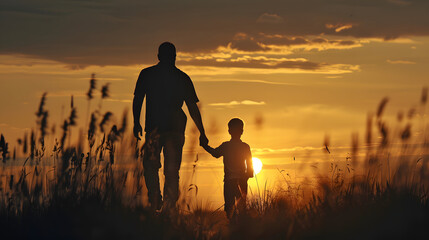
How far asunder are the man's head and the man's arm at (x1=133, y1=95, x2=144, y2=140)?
55cm

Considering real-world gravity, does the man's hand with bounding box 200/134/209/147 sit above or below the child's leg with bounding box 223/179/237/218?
above

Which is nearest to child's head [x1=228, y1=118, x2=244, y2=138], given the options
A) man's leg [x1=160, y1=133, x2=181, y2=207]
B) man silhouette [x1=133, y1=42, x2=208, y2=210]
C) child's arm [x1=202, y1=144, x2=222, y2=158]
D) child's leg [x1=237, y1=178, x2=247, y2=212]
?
child's arm [x1=202, y1=144, x2=222, y2=158]

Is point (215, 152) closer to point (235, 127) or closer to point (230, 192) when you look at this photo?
point (235, 127)

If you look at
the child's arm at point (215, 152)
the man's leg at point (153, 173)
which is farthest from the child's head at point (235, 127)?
the man's leg at point (153, 173)

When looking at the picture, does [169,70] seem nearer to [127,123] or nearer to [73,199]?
[127,123]

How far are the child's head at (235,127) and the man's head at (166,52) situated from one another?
47.4 inches

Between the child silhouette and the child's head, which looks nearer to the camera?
the child silhouette

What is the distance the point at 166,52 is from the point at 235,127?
4.56ft

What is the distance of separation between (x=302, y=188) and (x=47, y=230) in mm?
2941

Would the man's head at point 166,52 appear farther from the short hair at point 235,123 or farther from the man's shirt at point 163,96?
the short hair at point 235,123

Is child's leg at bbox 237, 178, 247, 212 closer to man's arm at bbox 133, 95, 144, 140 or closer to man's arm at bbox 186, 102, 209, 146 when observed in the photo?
man's arm at bbox 186, 102, 209, 146

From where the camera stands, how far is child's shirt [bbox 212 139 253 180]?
883 centimetres

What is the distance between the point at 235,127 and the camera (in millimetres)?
8906

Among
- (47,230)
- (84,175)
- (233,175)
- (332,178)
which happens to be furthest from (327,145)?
(47,230)
